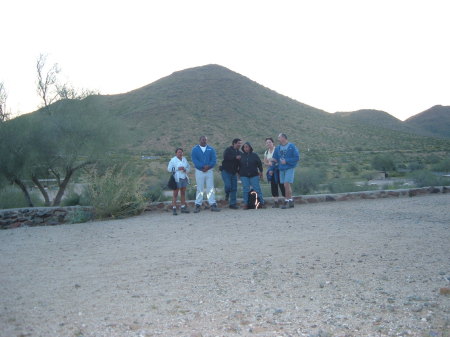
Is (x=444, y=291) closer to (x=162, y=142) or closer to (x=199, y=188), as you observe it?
(x=199, y=188)

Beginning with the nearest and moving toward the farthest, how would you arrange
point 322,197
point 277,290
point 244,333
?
point 244,333 < point 277,290 < point 322,197

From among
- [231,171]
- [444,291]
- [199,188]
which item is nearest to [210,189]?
[199,188]

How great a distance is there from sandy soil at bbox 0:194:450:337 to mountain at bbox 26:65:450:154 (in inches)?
1407

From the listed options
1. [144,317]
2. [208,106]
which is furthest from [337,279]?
[208,106]

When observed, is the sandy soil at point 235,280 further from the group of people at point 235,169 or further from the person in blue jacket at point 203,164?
the person in blue jacket at point 203,164

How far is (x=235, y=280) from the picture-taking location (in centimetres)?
551

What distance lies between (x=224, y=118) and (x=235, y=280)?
49462 mm

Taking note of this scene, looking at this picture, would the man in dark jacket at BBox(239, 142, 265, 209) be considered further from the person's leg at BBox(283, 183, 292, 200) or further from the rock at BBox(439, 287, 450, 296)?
the rock at BBox(439, 287, 450, 296)

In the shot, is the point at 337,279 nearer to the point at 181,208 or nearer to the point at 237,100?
the point at 181,208

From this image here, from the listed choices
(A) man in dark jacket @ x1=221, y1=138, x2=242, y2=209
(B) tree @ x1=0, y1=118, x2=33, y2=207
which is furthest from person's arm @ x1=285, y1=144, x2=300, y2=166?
(B) tree @ x1=0, y1=118, x2=33, y2=207

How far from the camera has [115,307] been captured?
15.7 feet

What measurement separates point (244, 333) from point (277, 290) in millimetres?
1085

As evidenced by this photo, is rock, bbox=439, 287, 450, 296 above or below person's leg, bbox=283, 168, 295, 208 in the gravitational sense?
below

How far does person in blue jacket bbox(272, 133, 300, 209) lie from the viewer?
1145 cm
